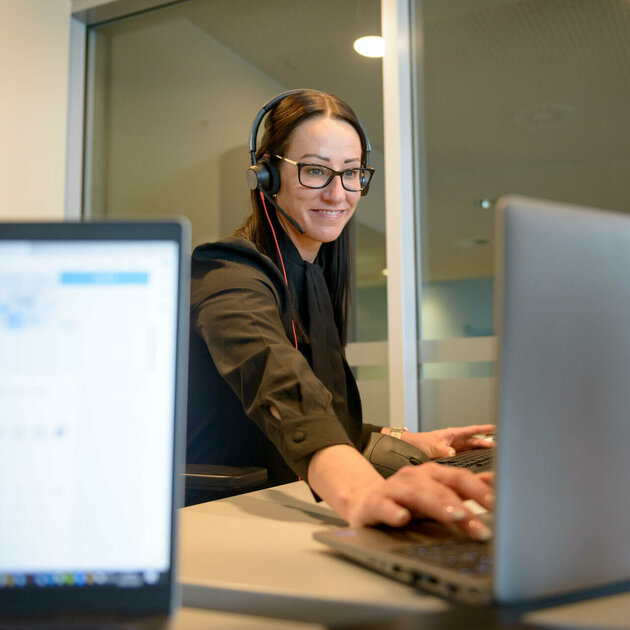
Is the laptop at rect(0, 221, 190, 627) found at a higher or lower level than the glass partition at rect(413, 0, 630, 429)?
lower

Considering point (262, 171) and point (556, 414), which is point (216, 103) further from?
point (556, 414)

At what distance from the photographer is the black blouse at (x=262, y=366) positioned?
739 millimetres

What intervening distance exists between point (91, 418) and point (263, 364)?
43 cm

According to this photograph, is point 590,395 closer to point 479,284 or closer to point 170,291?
point 170,291

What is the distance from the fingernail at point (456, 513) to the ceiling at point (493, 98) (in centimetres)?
166

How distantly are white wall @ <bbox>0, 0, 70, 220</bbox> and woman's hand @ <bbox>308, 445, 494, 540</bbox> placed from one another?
209 centimetres

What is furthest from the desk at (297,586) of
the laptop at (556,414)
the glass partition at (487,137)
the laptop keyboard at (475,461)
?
the glass partition at (487,137)

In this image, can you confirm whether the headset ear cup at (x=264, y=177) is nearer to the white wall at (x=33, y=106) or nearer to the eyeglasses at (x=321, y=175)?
the eyeglasses at (x=321, y=175)

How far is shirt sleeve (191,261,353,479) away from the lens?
28.2 inches

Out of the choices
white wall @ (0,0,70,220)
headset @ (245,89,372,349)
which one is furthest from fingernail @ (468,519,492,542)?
white wall @ (0,0,70,220)

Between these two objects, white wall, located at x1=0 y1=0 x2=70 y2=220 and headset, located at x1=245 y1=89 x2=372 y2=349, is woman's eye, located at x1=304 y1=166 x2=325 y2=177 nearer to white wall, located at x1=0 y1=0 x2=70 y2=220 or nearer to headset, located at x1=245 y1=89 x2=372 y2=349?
headset, located at x1=245 y1=89 x2=372 y2=349

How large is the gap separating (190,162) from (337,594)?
7.98 feet

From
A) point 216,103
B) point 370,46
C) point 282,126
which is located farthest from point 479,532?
point 216,103

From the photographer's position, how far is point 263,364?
827 mm
